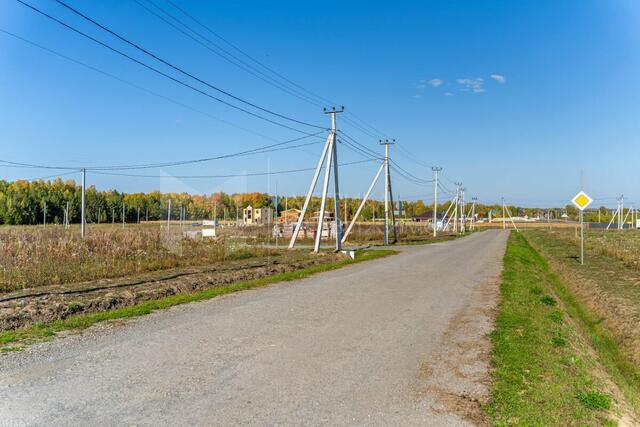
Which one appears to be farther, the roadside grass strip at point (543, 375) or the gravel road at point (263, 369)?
the roadside grass strip at point (543, 375)

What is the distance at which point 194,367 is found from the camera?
583 cm

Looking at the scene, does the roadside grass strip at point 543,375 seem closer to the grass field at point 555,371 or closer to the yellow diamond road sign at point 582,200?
the grass field at point 555,371

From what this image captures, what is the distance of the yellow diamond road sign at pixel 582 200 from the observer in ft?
71.2

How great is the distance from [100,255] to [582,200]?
1961 cm

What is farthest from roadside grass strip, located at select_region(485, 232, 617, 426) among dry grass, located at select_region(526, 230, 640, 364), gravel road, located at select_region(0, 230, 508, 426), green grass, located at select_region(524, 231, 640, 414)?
dry grass, located at select_region(526, 230, 640, 364)

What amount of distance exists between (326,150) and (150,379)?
22.2m

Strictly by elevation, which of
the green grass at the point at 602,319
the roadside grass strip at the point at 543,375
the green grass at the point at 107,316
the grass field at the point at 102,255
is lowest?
the green grass at the point at 602,319

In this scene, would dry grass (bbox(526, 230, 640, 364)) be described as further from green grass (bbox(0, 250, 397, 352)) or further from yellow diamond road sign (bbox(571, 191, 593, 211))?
green grass (bbox(0, 250, 397, 352))

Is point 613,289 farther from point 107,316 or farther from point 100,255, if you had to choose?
point 100,255

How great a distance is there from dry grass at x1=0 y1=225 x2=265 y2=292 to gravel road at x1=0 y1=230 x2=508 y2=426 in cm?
529

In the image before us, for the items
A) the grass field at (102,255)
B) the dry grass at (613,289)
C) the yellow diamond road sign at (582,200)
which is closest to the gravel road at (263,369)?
the dry grass at (613,289)

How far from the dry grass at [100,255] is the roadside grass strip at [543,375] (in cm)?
1067

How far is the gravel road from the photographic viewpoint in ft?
14.8

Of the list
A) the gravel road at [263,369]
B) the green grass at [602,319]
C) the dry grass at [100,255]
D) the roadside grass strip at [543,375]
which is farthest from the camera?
the dry grass at [100,255]
